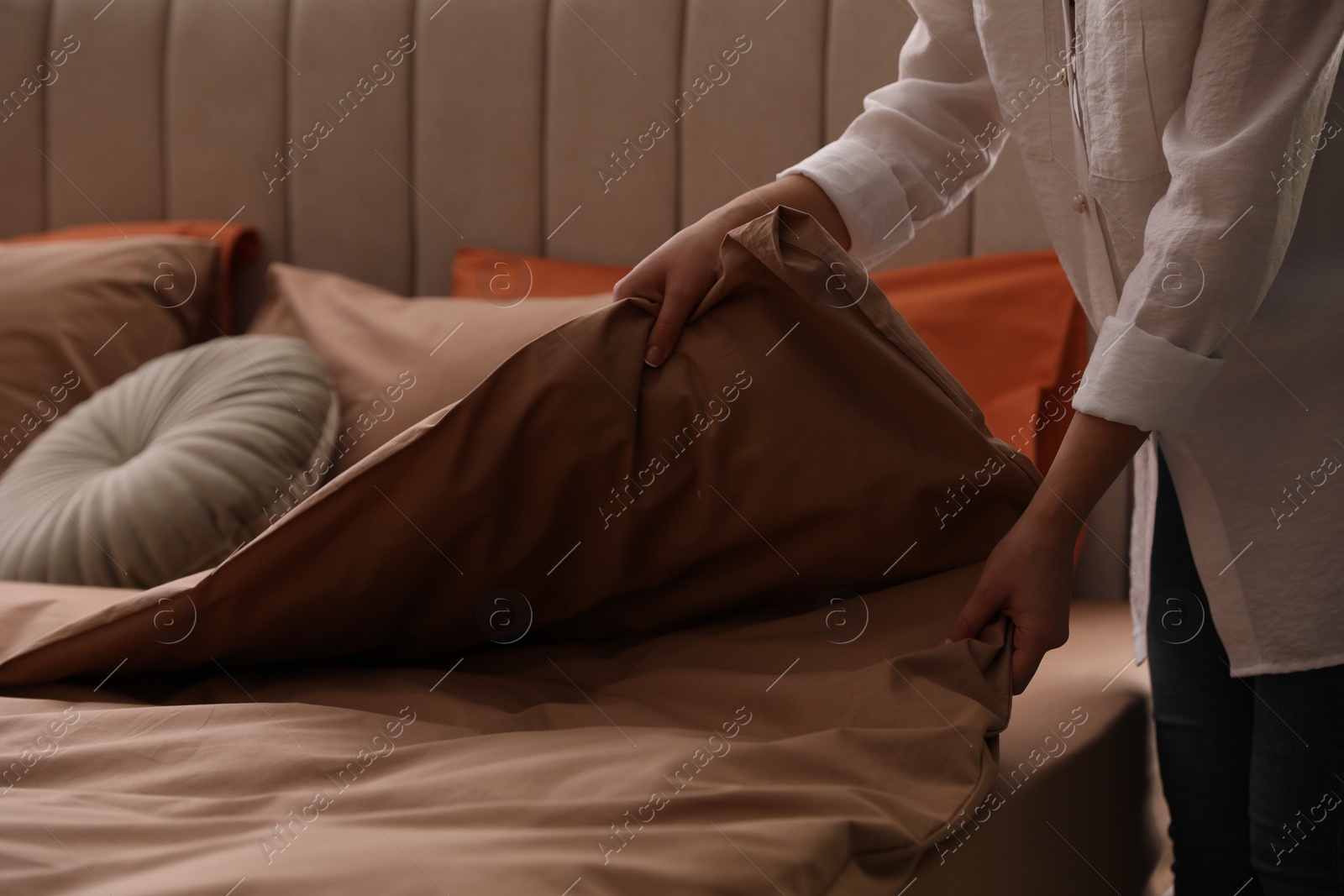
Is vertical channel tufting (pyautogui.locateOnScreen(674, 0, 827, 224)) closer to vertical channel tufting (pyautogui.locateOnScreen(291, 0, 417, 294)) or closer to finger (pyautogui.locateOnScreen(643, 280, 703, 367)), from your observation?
vertical channel tufting (pyautogui.locateOnScreen(291, 0, 417, 294))

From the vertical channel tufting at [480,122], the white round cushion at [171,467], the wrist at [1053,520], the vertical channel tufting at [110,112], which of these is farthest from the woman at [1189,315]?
the vertical channel tufting at [110,112]

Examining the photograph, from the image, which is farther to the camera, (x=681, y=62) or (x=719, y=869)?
(x=681, y=62)

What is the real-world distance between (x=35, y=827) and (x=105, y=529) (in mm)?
645

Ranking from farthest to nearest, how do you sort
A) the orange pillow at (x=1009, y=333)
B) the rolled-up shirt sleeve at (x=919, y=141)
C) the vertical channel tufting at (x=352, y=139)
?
the vertical channel tufting at (x=352, y=139) → the orange pillow at (x=1009, y=333) → the rolled-up shirt sleeve at (x=919, y=141)

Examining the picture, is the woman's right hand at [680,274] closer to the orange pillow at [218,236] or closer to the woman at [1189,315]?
the woman at [1189,315]

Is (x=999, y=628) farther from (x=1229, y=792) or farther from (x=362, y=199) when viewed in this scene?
(x=362, y=199)

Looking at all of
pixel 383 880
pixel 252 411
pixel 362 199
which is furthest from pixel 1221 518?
pixel 362 199

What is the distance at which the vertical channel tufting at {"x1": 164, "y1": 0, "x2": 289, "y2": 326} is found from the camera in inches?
67.1

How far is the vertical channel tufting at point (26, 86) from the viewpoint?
1.81 m

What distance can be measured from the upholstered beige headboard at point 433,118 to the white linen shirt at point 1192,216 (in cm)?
49

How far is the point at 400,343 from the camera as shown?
134cm

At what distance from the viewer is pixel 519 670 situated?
2.49ft

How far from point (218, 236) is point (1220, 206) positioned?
4.78 ft

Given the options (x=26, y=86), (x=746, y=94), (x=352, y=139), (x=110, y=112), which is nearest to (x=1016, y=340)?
(x=746, y=94)
